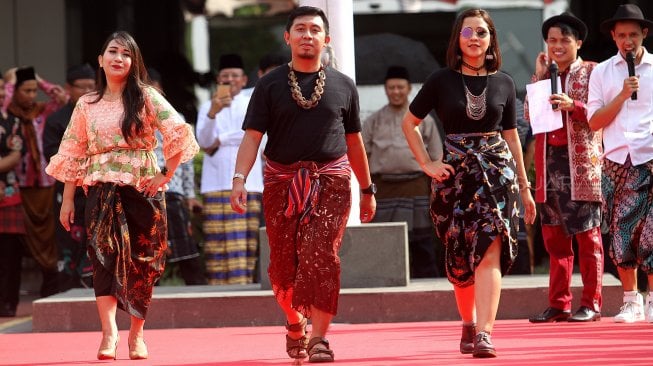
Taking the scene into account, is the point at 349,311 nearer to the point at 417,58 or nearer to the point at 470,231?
the point at 470,231

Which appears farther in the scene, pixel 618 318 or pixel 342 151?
pixel 618 318

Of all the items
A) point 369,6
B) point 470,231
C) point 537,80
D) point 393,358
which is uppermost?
point 369,6

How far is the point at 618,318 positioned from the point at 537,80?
185 cm

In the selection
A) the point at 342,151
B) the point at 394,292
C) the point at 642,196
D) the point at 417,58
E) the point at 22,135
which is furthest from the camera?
the point at 417,58

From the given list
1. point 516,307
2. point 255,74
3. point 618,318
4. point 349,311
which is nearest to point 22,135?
point 255,74

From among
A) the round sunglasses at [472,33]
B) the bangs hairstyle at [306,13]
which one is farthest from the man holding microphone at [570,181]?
the bangs hairstyle at [306,13]

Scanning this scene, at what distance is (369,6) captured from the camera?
1702cm

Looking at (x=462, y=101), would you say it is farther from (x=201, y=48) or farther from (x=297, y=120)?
(x=201, y=48)

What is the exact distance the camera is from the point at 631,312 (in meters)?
11.3

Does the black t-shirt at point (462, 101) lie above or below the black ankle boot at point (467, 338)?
above

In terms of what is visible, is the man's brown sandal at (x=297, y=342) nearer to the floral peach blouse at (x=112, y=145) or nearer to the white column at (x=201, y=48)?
the floral peach blouse at (x=112, y=145)

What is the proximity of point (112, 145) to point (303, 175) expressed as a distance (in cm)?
135

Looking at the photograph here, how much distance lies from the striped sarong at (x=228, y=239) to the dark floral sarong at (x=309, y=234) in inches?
209

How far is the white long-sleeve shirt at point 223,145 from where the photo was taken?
1441 centimetres
